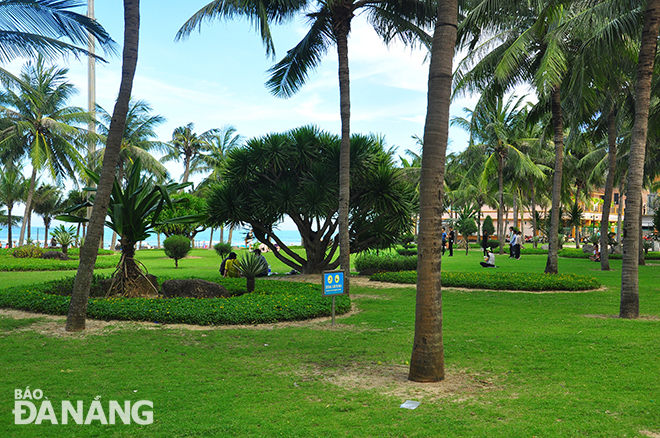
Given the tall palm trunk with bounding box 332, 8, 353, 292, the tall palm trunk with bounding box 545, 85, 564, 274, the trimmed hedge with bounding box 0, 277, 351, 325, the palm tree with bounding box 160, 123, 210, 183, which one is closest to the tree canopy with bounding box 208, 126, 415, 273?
the tall palm trunk with bounding box 332, 8, 353, 292

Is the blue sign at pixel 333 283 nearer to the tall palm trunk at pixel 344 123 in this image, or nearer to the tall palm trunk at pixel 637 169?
the tall palm trunk at pixel 344 123

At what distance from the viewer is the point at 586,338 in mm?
7422

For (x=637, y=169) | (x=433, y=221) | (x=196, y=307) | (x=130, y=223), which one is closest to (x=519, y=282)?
(x=637, y=169)

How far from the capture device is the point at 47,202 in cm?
5609

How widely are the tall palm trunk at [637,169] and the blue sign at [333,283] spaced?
529 centimetres

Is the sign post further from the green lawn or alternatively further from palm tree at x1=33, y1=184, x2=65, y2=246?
palm tree at x1=33, y1=184, x2=65, y2=246

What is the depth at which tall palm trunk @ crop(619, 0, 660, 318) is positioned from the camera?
369 inches

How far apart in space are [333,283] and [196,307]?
8.82ft

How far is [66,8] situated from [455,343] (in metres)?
9.93

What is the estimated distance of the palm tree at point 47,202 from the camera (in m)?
53.8

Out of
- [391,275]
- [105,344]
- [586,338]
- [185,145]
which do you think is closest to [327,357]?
[105,344]

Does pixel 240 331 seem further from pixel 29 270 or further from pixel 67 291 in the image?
pixel 29 270

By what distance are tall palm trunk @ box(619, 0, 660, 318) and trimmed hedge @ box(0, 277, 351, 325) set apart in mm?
5387

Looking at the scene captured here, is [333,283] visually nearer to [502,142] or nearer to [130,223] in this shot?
[130,223]
